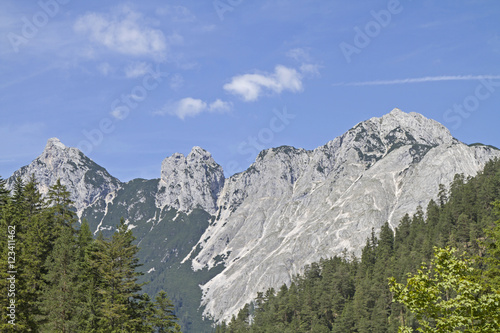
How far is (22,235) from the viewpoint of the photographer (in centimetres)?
5962

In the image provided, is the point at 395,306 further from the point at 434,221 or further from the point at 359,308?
the point at 434,221

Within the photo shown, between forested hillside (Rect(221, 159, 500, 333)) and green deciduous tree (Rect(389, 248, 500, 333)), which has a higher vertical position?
forested hillside (Rect(221, 159, 500, 333))

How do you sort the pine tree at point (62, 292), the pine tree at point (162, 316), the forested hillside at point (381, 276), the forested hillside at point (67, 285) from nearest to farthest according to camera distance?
the forested hillside at point (67, 285), the pine tree at point (62, 292), the pine tree at point (162, 316), the forested hillside at point (381, 276)

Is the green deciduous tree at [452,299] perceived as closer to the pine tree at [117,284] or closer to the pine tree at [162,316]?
the pine tree at [117,284]

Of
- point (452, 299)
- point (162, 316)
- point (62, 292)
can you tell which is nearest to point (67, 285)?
point (62, 292)

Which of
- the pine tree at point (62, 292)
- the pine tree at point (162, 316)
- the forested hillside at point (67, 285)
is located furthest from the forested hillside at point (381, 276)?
the pine tree at point (62, 292)

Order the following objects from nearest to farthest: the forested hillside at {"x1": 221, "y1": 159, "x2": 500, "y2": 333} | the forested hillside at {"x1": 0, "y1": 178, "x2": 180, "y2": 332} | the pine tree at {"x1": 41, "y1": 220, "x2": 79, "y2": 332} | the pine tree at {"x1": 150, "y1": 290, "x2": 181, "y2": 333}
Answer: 1. the forested hillside at {"x1": 0, "y1": 178, "x2": 180, "y2": 332}
2. the pine tree at {"x1": 41, "y1": 220, "x2": 79, "y2": 332}
3. the pine tree at {"x1": 150, "y1": 290, "x2": 181, "y2": 333}
4. the forested hillside at {"x1": 221, "y1": 159, "x2": 500, "y2": 333}

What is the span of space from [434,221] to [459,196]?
11.6 meters

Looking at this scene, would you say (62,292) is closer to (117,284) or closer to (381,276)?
(117,284)

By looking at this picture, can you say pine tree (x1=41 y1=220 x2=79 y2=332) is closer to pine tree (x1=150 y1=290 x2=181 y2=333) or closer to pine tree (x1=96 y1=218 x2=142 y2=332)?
pine tree (x1=96 y1=218 x2=142 y2=332)

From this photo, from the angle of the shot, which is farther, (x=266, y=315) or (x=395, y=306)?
(x=266, y=315)

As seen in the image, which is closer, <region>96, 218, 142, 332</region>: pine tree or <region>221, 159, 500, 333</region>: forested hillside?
<region>96, 218, 142, 332</region>: pine tree

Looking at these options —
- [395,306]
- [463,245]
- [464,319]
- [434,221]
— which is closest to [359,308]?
[395,306]

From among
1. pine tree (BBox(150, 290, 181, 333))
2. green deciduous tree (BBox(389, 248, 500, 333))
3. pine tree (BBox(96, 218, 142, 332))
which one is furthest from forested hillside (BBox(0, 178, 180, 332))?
green deciduous tree (BBox(389, 248, 500, 333))
